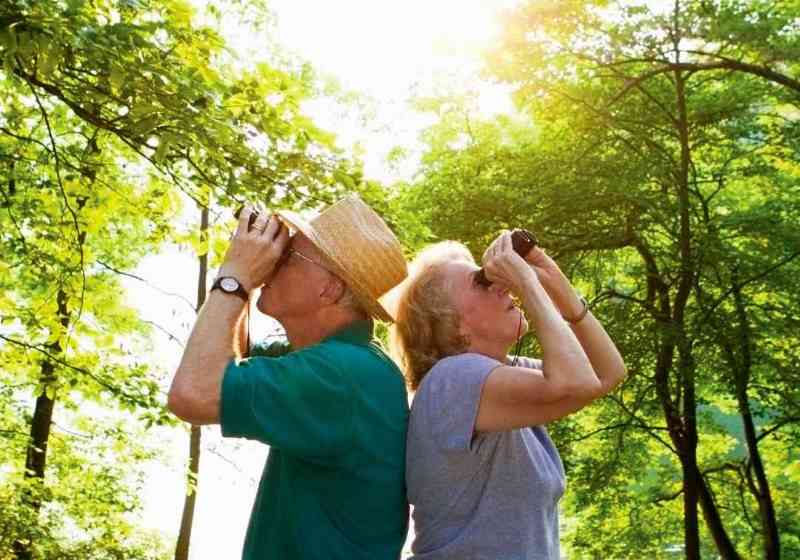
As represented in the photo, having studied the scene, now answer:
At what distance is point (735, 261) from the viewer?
471 inches

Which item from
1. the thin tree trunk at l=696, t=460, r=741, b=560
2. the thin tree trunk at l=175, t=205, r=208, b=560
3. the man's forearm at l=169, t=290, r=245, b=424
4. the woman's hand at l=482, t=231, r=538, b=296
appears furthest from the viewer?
the thin tree trunk at l=175, t=205, r=208, b=560

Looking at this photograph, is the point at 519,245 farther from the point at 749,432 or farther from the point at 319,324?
the point at 749,432

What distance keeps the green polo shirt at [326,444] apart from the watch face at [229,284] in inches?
6.3

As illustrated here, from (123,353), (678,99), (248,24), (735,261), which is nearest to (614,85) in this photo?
(678,99)

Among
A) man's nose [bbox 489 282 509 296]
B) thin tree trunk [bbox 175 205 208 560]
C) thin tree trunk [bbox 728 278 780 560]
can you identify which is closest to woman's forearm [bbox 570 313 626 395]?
man's nose [bbox 489 282 509 296]

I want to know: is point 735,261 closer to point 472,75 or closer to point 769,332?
point 769,332

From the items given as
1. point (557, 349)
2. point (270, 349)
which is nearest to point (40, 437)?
point (270, 349)

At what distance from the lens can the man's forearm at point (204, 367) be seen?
1.91 metres

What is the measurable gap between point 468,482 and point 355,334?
407 millimetres

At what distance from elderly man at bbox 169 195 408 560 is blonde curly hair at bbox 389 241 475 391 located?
11cm

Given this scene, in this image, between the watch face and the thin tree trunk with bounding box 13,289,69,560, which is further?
the thin tree trunk with bounding box 13,289,69,560

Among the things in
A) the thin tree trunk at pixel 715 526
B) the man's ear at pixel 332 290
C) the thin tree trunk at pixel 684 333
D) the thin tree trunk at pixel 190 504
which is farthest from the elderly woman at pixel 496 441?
the thin tree trunk at pixel 715 526

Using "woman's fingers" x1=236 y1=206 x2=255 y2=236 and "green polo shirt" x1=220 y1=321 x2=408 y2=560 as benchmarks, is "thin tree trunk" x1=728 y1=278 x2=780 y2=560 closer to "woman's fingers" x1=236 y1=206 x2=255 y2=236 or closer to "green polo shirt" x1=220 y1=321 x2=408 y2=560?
"green polo shirt" x1=220 y1=321 x2=408 y2=560

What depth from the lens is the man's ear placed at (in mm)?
2285
